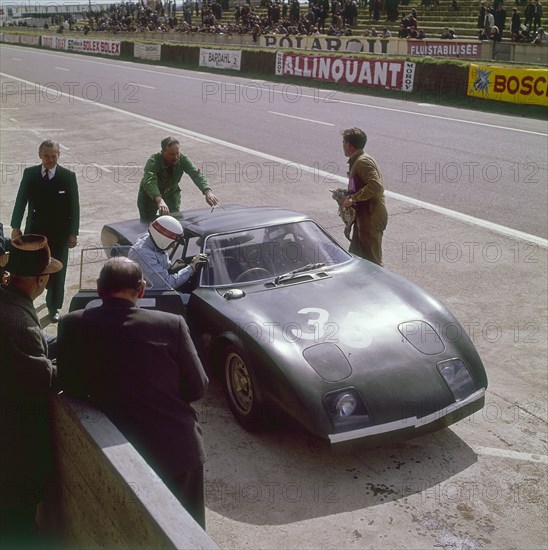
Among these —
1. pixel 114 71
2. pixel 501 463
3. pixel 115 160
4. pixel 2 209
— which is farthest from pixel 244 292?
pixel 114 71

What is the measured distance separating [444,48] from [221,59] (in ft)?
39.3

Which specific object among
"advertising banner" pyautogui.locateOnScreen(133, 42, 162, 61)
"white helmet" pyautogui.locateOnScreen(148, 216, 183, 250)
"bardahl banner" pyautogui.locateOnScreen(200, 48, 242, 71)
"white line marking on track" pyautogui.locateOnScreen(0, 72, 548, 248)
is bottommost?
"white line marking on track" pyautogui.locateOnScreen(0, 72, 548, 248)

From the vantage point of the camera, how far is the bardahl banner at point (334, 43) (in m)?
32.3

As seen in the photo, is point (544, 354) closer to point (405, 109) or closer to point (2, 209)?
point (2, 209)

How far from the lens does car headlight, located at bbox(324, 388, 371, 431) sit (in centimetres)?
473

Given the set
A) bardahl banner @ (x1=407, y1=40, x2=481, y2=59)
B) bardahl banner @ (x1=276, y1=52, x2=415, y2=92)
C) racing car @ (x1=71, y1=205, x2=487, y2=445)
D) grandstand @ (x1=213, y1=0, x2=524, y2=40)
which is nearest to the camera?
racing car @ (x1=71, y1=205, x2=487, y2=445)

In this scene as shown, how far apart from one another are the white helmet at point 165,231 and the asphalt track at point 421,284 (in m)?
1.20

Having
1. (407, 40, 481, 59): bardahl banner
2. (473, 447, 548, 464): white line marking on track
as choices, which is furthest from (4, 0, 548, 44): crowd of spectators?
(473, 447, 548, 464): white line marking on track

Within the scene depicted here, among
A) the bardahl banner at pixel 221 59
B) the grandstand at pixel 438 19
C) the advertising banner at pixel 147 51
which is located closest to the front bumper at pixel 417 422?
the grandstand at pixel 438 19

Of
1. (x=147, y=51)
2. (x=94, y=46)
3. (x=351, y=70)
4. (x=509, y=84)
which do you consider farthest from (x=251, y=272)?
(x=94, y=46)

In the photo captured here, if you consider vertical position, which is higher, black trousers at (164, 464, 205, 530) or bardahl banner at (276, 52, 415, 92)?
bardahl banner at (276, 52, 415, 92)

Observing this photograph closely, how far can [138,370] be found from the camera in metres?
3.41

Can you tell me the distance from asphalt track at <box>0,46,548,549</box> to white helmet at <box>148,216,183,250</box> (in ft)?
3.94

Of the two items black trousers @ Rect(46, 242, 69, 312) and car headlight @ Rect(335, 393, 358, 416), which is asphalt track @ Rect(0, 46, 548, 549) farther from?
car headlight @ Rect(335, 393, 358, 416)
